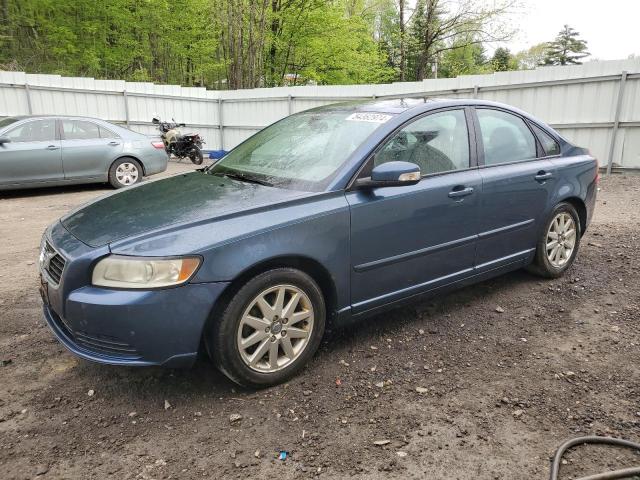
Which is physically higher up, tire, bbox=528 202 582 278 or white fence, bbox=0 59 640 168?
white fence, bbox=0 59 640 168

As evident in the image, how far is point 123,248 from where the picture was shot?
Result: 2.44m

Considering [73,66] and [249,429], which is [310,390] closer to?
[249,429]

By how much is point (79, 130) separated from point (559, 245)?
27.4 feet

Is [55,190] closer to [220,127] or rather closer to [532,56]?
[220,127]

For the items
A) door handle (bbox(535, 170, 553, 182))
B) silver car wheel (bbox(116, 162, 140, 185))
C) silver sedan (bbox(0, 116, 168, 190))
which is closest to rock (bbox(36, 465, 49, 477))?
door handle (bbox(535, 170, 553, 182))

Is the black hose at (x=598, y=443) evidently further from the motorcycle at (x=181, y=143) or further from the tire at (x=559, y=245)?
the motorcycle at (x=181, y=143)

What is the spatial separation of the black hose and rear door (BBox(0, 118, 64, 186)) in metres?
8.99

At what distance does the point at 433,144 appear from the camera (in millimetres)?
3492

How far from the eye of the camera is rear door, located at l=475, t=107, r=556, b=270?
371cm

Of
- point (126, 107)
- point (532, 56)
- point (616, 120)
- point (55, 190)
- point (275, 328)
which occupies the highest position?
point (532, 56)

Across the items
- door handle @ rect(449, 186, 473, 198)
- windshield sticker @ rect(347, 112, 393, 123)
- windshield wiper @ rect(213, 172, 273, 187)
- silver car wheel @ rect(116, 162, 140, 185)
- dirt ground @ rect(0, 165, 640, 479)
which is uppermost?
windshield sticker @ rect(347, 112, 393, 123)

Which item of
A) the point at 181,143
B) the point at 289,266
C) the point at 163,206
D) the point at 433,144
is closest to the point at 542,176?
the point at 433,144

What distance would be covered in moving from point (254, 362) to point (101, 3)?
23.8m

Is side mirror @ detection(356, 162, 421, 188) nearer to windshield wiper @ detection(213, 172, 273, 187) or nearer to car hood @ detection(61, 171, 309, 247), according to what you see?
car hood @ detection(61, 171, 309, 247)
